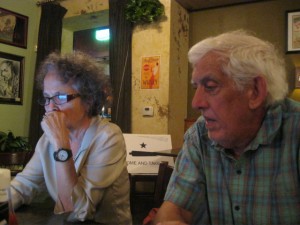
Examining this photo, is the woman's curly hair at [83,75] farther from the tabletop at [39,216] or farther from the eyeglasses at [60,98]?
the tabletop at [39,216]

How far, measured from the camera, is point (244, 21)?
380 centimetres

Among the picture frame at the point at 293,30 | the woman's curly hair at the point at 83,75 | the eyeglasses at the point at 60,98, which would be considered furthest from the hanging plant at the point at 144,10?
the eyeglasses at the point at 60,98

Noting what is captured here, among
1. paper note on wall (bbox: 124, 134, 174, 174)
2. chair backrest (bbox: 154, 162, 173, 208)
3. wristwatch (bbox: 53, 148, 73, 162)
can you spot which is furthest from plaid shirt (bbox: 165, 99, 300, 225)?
paper note on wall (bbox: 124, 134, 174, 174)

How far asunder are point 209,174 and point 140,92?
2664 mm

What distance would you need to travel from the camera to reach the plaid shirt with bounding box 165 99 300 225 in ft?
3.17

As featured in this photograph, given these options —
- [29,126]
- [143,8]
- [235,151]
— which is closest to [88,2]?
[143,8]

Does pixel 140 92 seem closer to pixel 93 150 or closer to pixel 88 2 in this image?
pixel 88 2

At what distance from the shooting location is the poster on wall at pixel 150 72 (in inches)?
142

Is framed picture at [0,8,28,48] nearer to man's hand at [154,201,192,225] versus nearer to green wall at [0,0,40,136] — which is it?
green wall at [0,0,40,136]

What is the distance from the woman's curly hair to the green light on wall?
3.13 metres

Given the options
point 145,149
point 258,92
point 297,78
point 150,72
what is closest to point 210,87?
point 258,92

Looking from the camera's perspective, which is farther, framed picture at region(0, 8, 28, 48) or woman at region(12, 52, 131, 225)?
framed picture at region(0, 8, 28, 48)

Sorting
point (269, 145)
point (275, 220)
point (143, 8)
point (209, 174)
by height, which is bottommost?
point (275, 220)

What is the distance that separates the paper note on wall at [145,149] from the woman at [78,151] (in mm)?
1345
